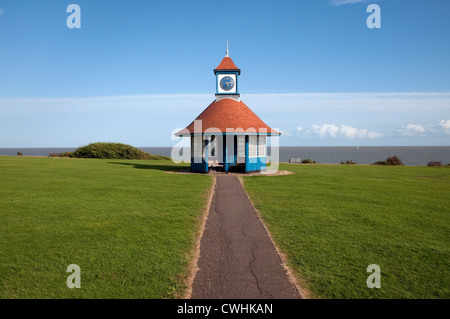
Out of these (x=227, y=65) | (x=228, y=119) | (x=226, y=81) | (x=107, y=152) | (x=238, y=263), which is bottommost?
(x=238, y=263)

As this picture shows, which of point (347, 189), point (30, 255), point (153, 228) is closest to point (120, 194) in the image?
point (153, 228)

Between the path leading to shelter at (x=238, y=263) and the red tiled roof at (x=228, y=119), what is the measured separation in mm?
11639

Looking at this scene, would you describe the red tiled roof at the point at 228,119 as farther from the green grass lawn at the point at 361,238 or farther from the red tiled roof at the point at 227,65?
the green grass lawn at the point at 361,238

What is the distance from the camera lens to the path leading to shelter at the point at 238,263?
5.00m

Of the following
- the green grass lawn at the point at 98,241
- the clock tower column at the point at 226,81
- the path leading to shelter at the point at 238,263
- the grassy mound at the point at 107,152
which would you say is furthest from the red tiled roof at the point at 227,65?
the grassy mound at the point at 107,152

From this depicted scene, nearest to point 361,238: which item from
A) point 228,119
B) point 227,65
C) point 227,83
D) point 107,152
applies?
point 228,119

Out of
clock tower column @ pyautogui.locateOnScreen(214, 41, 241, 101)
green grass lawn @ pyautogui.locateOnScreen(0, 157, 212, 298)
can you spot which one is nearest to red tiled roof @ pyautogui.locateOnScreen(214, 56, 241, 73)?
clock tower column @ pyautogui.locateOnScreen(214, 41, 241, 101)

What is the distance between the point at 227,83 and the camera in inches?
935

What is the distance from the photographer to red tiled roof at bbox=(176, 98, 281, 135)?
2080cm

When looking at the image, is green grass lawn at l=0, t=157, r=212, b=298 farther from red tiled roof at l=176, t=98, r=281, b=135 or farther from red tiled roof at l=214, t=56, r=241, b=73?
red tiled roof at l=214, t=56, r=241, b=73

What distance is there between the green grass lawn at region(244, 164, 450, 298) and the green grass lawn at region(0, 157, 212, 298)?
2.66 m

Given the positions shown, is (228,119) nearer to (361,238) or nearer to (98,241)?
(361,238)

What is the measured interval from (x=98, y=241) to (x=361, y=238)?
701 centimetres
